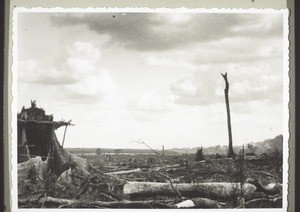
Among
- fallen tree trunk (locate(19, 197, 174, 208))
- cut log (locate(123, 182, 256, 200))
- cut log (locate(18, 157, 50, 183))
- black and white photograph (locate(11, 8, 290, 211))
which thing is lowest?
fallen tree trunk (locate(19, 197, 174, 208))

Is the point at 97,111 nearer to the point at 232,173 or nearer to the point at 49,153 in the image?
the point at 49,153

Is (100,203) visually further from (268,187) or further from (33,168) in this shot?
(268,187)

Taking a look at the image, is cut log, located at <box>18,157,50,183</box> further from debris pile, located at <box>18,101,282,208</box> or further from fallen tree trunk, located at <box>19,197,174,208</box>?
fallen tree trunk, located at <box>19,197,174,208</box>

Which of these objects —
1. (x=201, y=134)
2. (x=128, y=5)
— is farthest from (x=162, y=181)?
(x=128, y=5)

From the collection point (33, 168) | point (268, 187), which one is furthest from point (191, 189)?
point (33, 168)

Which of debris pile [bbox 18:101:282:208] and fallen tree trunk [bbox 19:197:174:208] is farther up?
debris pile [bbox 18:101:282:208]

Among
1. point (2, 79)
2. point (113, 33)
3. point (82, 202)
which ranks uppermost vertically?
point (113, 33)

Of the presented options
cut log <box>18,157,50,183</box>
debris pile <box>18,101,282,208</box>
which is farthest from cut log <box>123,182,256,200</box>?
cut log <box>18,157,50,183</box>

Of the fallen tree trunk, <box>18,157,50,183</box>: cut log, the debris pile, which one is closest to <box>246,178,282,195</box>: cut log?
the debris pile
